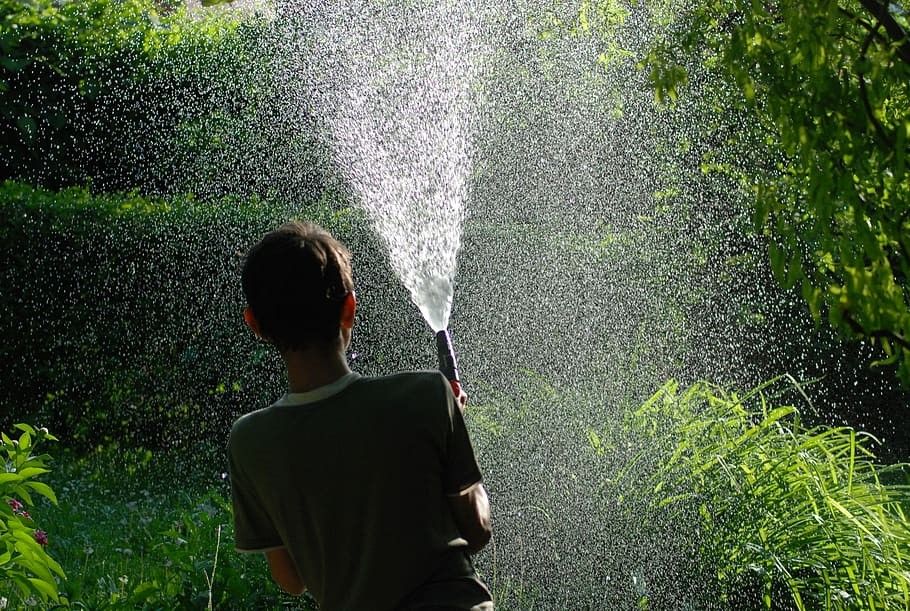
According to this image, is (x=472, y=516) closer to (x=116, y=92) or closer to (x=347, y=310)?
(x=347, y=310)

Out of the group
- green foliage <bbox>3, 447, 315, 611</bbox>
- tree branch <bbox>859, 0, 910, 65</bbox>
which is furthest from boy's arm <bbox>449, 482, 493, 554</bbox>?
green foliage <bbox>3, 447, 315, 611</bbox>

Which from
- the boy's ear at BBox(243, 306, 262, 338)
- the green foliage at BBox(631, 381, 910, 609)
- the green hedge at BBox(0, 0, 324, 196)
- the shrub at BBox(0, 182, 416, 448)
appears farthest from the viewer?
the green hedge at BBox(0, 0, 324, 196)

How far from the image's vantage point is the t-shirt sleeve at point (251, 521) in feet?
5.94

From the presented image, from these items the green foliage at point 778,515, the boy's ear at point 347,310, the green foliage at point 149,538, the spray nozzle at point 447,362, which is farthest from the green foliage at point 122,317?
the boy's ear at point 347,310

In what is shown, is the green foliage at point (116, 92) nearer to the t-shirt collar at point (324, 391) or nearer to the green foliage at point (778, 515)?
the green foliage at point (778, 515)

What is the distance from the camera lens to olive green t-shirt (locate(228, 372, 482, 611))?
166cm

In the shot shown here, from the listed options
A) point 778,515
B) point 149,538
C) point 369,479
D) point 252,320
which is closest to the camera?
point 369,479

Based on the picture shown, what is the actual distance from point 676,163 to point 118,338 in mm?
3883

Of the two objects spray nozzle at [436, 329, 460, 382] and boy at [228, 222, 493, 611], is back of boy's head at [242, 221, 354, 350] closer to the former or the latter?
boy at [228, 222, 493, 611]

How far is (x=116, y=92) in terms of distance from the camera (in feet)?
27.7

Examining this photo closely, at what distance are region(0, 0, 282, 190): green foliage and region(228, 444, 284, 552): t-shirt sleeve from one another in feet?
21.3

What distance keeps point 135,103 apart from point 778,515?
660 centimetres

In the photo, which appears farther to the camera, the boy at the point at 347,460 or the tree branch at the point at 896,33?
the tree branch at the point at 896,33

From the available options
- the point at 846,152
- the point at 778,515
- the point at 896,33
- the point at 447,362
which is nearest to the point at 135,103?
the point at 778,515
